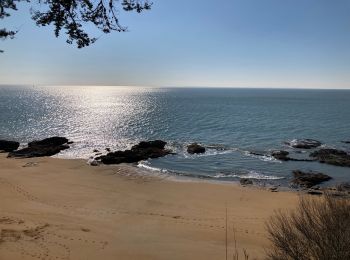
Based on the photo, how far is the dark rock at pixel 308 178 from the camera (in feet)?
109

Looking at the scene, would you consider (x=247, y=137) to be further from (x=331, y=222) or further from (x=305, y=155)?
(x=331, y=222)

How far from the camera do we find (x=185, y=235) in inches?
778

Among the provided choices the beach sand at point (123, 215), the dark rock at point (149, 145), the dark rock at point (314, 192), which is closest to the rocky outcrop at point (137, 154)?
the dark rock at point (149, 145)

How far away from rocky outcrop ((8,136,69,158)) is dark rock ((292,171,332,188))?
100 ft

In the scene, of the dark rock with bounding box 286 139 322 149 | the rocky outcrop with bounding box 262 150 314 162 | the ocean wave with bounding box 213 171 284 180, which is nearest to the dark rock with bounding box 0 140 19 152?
the ocean wave with bounding box 213 171 284 180

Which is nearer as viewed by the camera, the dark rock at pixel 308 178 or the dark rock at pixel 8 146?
the dark rock at pixel 308 178

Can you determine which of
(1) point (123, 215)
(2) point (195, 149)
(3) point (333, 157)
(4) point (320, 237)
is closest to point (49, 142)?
(2) point (195, 149)

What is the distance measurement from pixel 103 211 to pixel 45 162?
20.1 m

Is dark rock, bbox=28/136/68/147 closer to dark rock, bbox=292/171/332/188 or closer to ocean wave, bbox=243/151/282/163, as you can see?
ocean wave, bbox=243/151/282/163

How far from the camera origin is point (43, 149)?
47594 mm

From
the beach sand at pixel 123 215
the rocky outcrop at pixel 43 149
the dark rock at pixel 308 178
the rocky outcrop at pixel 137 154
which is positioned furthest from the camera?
the rocky outcrop at pixel 43 149

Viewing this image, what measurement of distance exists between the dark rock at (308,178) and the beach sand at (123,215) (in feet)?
13.5

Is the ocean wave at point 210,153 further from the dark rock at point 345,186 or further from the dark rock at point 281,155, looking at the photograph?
the dark rock at point 345,186

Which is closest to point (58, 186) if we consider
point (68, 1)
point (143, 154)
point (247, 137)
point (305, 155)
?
point (143, 154)
